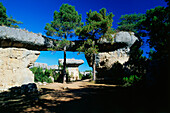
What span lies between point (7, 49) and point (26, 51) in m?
2.04

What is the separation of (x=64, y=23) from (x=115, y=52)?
977 cm

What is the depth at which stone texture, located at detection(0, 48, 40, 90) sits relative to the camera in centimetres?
1099

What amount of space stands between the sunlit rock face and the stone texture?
33.0ft

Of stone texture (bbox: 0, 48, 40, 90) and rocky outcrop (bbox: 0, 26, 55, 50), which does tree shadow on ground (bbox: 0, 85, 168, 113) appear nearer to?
stone texture (bbox: 0, 48, 40, 90)

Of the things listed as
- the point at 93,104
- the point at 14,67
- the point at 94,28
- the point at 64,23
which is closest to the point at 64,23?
the point at 64,23

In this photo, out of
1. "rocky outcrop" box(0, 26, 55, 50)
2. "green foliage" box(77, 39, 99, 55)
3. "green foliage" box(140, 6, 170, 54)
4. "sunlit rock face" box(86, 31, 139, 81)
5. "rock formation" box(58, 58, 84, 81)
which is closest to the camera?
"green foliage" box(140, 6, 170, 54)

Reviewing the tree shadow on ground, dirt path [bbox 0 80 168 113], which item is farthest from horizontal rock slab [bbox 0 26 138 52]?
the tree shadow on ground

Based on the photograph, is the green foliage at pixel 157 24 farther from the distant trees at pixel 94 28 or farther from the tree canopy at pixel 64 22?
the tree canopy at pixel 64 22

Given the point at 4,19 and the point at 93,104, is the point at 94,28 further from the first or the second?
the point at 4,19

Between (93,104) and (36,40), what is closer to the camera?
Result: (93,104)

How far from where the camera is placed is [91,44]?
1366 centimetres

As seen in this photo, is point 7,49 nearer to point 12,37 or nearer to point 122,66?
point 12,37

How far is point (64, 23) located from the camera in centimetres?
1302

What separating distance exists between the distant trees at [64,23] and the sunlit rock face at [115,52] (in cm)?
520
